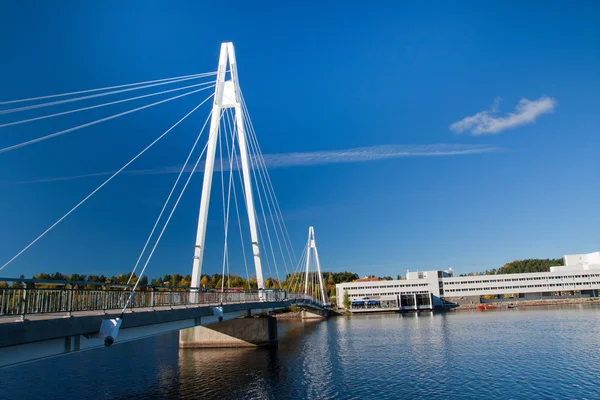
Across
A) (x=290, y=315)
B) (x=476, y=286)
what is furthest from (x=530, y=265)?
(x=290, y=315)

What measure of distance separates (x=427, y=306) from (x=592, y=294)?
51941 millimetres

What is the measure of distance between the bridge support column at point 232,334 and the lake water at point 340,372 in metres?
1.52

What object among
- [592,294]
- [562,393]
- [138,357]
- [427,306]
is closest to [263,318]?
[138,357]

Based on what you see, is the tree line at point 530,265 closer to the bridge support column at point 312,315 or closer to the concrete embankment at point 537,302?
the concrete embankment at point 537,302

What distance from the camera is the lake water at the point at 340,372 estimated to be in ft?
77.3

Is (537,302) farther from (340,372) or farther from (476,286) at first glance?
(340,372)

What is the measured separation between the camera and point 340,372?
96.5ft

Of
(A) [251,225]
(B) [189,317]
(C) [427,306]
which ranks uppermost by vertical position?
(A) [251,225]

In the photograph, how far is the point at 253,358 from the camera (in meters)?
35.9

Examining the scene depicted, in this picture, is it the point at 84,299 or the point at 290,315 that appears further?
the point at 290,315

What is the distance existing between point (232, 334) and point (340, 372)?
644 inches

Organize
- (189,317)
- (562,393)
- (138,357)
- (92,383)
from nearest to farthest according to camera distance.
→ (562,393) → (189,317) → (92,383) → (138,357)

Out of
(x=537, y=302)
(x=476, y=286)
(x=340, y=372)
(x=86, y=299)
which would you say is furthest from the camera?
(x=476, y=286)

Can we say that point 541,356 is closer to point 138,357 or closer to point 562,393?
point 562,393
